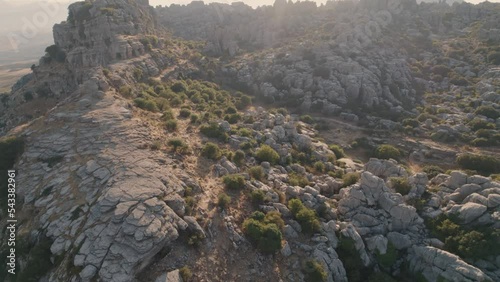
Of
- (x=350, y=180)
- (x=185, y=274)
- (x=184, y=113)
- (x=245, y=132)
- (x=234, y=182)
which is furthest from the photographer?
(x=184, y=113)

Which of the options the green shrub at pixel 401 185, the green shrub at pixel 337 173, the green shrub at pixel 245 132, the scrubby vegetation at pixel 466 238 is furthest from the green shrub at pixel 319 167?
the scrubby vegetation at pixel 466 238

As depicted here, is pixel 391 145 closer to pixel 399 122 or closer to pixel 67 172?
pixel 399 122

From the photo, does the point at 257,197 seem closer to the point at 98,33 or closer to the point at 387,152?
the point at 387,152

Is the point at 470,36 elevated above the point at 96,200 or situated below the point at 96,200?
above

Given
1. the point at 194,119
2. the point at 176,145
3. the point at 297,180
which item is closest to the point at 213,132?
the point at 194,119

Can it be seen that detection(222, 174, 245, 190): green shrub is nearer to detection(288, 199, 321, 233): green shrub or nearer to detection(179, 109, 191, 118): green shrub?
detection(288, 199, 321, 233): green shrub

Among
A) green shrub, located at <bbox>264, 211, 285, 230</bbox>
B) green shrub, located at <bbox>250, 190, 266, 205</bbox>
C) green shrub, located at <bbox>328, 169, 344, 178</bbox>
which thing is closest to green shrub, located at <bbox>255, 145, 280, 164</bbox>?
green shrub, located at <bbox>328, 169, 344, 178</bbox>

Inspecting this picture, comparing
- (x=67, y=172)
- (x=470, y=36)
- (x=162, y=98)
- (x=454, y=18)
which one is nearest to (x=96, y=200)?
(x=67, y=172)
